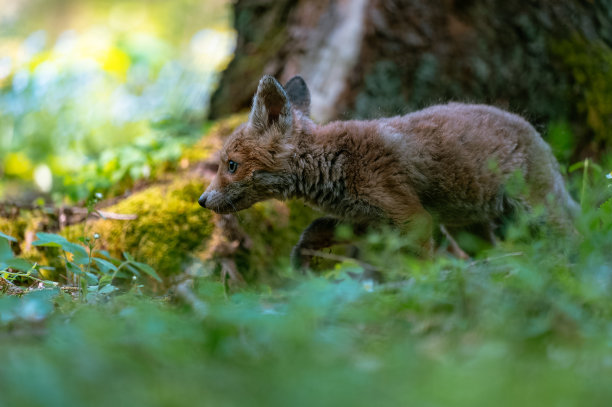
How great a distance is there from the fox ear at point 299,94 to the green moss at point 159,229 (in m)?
1.49

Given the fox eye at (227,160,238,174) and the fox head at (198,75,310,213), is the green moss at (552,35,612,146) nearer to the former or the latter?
the fox head at (198,75,310,213)

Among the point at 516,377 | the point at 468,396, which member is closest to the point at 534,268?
the point at 516,377

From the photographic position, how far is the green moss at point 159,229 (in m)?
5.66

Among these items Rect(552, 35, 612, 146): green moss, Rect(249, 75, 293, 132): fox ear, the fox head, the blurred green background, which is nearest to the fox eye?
the fox head

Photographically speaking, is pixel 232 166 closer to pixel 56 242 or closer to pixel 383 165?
pixel 383 165

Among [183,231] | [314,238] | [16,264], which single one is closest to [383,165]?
[314,238]

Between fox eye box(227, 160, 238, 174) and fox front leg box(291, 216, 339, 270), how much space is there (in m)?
0.94

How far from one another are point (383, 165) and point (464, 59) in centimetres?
312

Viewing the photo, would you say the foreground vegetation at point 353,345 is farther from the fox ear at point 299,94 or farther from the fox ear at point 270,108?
the fox ear at point 299,94

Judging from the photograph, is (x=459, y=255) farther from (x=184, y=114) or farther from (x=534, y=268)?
(x=184, y=114)

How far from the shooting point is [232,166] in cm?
516

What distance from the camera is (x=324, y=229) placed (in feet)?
17.8

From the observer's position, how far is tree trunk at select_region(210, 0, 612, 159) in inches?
272

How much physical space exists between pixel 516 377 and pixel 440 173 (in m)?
3.33
